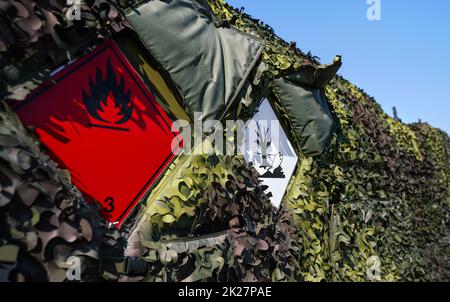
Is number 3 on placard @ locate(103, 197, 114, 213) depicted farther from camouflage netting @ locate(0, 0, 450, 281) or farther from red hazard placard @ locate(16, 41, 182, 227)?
camouflage netting @ locate(0, 0, 450, 281)

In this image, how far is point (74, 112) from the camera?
5.52 feet

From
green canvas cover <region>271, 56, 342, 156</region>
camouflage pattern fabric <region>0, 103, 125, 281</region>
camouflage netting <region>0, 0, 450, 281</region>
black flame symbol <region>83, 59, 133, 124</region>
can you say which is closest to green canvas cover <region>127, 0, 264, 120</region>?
camouflage netting <region>0, 0, 450, 281</region>

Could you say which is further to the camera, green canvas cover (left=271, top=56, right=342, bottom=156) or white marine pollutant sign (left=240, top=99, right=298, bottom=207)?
green canvas cover (left=271, top=56, right=342, bottom=156)

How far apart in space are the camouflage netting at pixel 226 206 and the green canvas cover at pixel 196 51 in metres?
0.16

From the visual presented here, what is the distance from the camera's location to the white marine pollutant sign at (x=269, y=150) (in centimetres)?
287

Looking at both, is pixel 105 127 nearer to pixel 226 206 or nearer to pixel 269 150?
pixel 226 206

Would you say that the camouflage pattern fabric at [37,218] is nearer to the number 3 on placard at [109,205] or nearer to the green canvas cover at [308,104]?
the number 3 on placard at [109,205]

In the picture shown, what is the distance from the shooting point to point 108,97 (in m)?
1.83

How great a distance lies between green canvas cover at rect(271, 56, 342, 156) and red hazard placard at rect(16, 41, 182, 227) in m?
1.48

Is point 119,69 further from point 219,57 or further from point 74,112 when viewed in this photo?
point 219,57

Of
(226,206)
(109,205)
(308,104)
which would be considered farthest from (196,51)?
(308,104)

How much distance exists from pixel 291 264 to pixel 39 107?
6.43 feet

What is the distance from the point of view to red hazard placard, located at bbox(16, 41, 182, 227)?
160 cm
